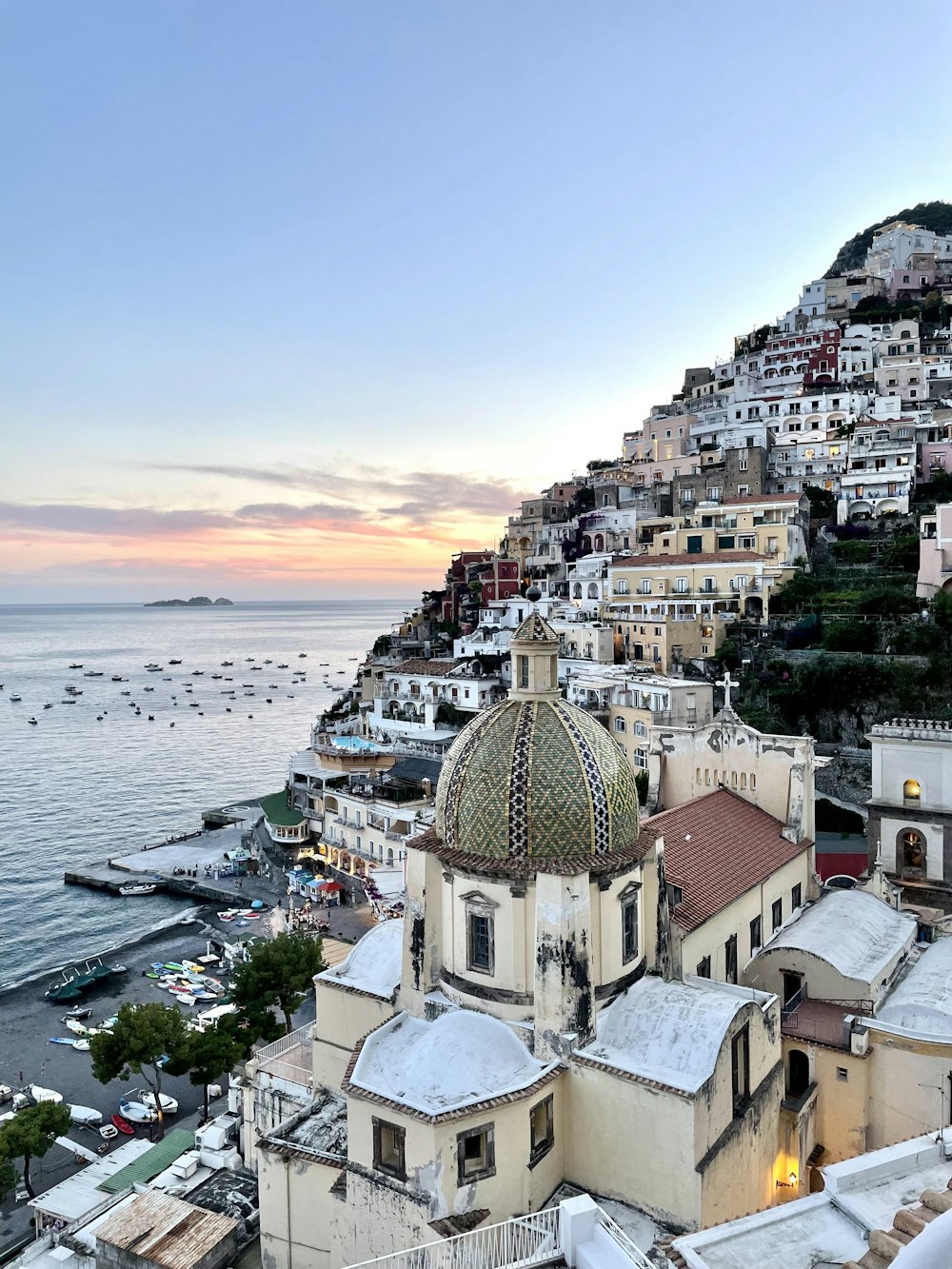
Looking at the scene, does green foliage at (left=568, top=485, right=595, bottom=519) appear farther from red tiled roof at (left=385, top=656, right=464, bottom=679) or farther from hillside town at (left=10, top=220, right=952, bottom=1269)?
hillside town at (left=10, top=220, right=952, bottom=1269)

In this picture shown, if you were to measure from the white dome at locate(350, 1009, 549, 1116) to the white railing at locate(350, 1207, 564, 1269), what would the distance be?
165 centimetres

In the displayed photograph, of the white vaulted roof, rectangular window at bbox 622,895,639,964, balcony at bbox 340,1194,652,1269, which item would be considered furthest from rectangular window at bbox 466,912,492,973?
the white vaulted roof

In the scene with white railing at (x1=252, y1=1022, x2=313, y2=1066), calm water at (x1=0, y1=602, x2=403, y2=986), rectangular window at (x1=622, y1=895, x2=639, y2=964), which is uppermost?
rectangular window at (x1=622, y1=895, x2=639, y2=964)

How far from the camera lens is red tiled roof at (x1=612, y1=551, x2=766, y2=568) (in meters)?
51.7

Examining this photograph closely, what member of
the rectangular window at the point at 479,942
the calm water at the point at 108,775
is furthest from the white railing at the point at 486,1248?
the calm water at the point at 108,775

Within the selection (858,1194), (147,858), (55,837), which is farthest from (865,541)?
(55,837)

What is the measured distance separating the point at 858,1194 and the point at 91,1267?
1309cm

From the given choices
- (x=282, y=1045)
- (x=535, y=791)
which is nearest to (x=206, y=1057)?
(x=282, y=1045)

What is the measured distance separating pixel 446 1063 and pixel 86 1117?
57.5ft

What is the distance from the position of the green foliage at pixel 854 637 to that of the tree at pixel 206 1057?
1400 inches

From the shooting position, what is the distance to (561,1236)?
7.52 metres

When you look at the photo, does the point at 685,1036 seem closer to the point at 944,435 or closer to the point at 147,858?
the point at 147,858

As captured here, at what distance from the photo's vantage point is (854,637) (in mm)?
44219

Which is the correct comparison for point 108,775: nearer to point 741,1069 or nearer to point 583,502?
point 583,502
